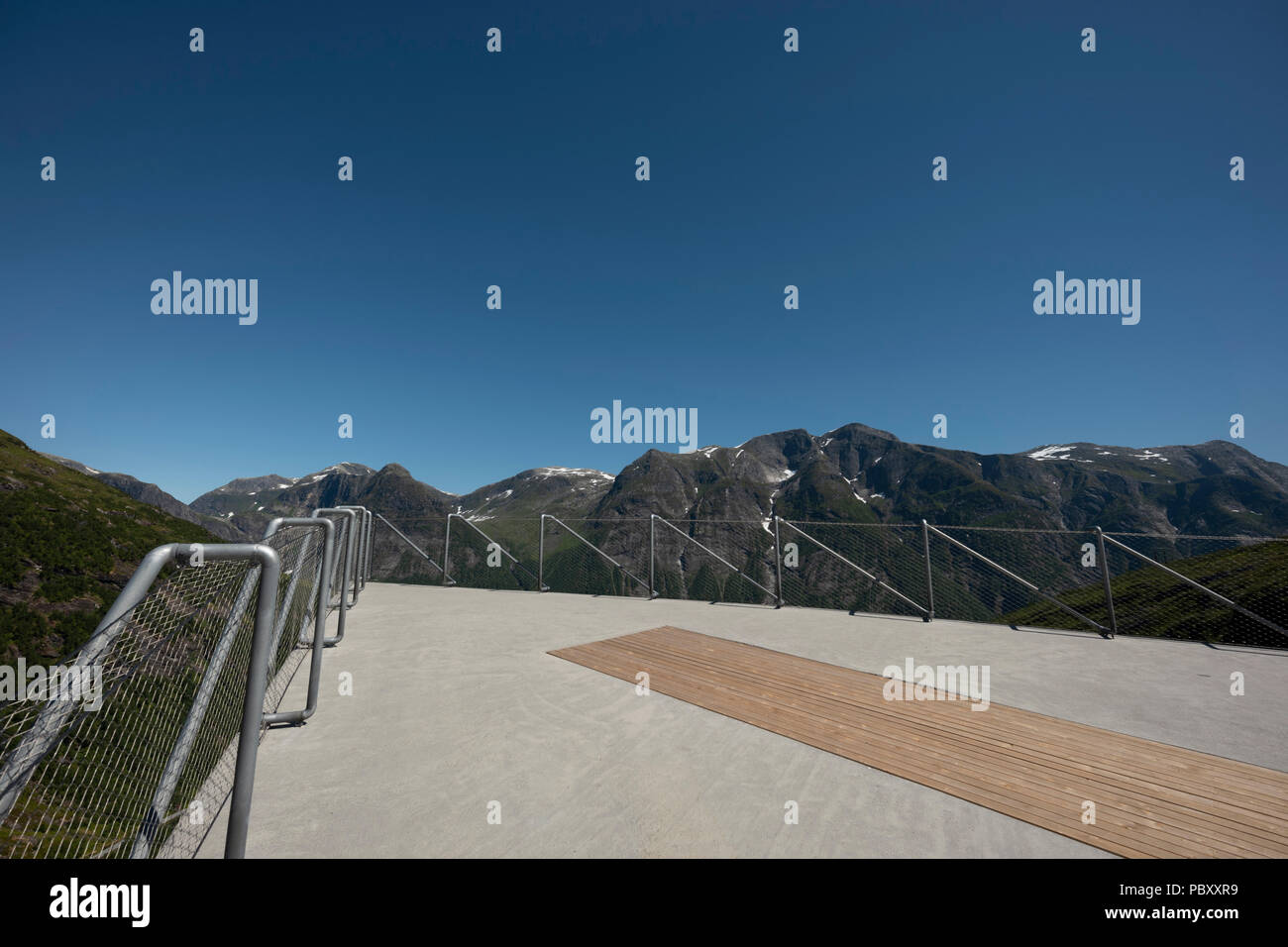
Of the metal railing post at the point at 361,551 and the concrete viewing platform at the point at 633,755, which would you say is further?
the metal railing post at the point at 361,551

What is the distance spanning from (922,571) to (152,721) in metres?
10.6

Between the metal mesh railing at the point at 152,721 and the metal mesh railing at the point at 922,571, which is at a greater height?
the metal mesh railing at the point at 152,721

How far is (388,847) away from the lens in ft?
8.10

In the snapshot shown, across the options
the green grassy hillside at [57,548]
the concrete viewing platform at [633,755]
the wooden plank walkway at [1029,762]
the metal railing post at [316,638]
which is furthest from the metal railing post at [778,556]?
the green grassy hillside at [57,548]

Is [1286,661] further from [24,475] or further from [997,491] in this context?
[997,491]

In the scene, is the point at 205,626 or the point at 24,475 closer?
the point at 205,626

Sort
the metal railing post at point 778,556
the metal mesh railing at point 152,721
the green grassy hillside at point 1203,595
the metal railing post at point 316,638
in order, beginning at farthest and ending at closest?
the green grassy hillside at point 1203,595
the metal railing post at point 778,556
the metal railing post at point 316,638
the metal mesh railing at point 152,721

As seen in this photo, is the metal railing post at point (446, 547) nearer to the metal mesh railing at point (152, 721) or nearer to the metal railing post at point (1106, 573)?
the metal mesh railing at point (152, 721)

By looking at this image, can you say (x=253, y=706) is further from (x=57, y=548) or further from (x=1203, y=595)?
(x=1203, y=595)

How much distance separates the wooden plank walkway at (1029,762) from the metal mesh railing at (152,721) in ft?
10.8

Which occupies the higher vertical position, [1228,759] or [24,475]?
[24,475]

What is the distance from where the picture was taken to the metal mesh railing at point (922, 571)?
8508 mm
